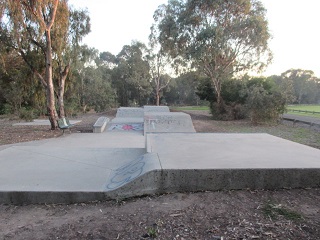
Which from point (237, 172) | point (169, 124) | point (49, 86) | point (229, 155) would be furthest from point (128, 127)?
point (237, 172)

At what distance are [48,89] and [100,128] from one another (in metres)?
2.87

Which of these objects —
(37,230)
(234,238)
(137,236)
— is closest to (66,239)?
(37,230)

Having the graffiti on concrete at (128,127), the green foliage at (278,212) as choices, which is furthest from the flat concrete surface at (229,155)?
the graffiti on concrete at (128,127)

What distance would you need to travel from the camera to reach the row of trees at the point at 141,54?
1045 centimetres

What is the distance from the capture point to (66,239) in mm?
2512

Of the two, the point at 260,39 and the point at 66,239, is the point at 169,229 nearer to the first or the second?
the point at 66,239

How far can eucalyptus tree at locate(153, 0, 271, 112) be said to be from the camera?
16.6 metres

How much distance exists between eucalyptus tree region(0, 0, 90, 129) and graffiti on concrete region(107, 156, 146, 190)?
26.3 feet

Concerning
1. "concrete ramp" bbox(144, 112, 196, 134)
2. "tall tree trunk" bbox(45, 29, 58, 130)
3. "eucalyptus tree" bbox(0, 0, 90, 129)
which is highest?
"eucalyptus tree" bbox(0, 0, 90, 129)

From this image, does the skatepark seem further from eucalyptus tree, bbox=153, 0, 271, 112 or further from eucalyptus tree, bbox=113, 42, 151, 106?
eucalyptus tree, bbox=113, 42, 151, 106

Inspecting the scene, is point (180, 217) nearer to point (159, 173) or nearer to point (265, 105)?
point (159, 173)

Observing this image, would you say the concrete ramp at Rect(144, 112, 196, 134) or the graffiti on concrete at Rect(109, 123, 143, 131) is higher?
the concrete ramp at Rect(144, 112, 196, 134)

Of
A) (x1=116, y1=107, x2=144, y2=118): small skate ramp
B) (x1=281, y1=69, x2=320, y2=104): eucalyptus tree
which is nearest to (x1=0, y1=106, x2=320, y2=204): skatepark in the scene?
(x1=116, y1=107, x2=144, y2=118): small skate ramp

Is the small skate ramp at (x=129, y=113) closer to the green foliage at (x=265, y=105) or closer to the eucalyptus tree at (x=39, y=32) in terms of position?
the eucalyptus tree at (x=39, y=32)
